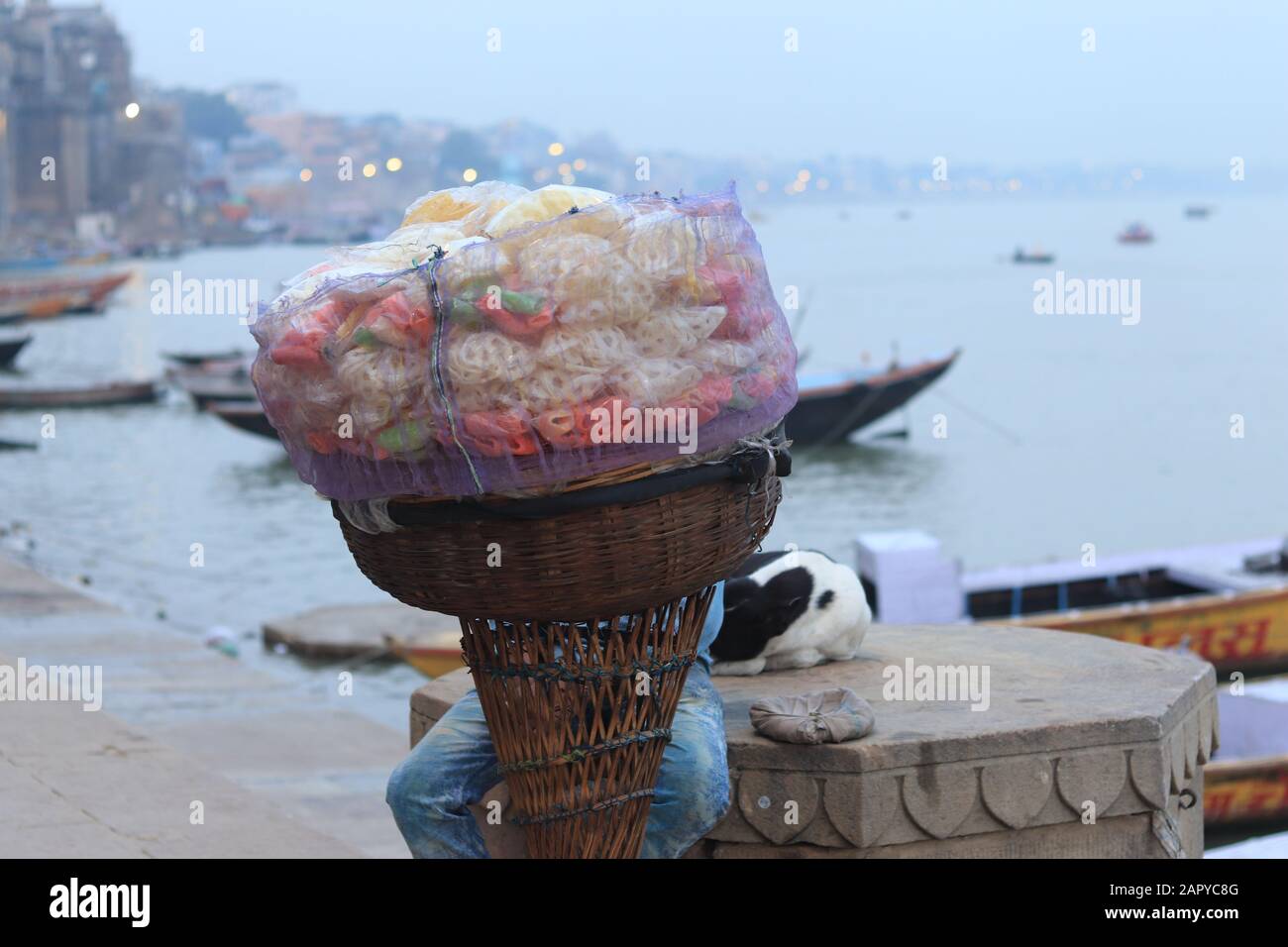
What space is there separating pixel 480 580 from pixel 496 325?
1.46 ft

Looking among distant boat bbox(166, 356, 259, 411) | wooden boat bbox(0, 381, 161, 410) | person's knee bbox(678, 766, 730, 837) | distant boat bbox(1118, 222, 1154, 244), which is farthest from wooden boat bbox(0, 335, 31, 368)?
distant boat bbox(1118, 222, 1154, 244)

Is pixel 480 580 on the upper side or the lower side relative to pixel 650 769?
upper

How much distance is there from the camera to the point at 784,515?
910 inches

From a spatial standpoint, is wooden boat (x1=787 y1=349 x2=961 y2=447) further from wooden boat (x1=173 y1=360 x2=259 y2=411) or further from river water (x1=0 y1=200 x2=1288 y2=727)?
wooden boat (x1=173 y1=360 x2=259 y2=411)

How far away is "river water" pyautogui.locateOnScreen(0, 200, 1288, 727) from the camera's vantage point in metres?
19.1

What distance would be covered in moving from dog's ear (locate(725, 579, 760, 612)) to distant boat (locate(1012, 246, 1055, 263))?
9981cm

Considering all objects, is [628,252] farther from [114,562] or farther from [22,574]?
[114,562]

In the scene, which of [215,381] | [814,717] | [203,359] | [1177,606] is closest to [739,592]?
[814,717]

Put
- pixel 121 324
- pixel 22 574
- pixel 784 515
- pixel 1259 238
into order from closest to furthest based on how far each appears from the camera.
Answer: pixel 22 574 < pixel 784 515 < pixel 121 324 < pixel 1259 238

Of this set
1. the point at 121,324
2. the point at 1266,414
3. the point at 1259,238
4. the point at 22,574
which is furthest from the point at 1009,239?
the point at 22,574

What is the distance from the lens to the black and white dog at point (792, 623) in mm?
4055

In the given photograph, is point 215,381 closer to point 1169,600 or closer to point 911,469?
point 911,469

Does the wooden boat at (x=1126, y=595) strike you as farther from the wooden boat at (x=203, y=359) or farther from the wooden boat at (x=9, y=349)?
the wooden boat at (x=9, y=349)

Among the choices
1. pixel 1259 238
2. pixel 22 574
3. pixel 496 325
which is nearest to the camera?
pixel 496 325
